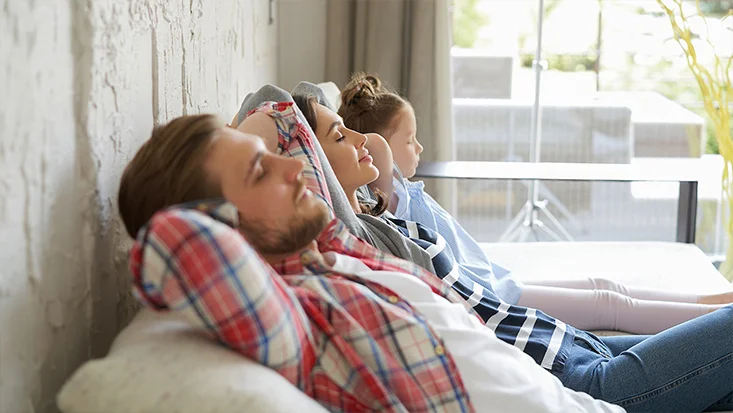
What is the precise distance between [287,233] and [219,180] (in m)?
0.12

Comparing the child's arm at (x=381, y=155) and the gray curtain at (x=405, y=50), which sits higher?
the gray curtain at (x=405, y=50)

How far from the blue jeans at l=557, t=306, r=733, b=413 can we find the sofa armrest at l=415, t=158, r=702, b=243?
3.64ft

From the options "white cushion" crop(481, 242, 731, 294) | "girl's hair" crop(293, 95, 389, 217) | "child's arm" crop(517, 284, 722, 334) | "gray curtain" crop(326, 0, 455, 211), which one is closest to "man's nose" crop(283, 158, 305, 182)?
"girl's hair" crop(293, 95, 389, 217)

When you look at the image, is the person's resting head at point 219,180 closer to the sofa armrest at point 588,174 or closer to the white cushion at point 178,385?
the white cushion at point 178,385

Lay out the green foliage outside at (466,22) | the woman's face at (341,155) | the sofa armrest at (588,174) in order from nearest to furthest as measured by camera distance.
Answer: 1. the woman's face at (341,155)
2. the sofa armrest at (588,174)
3. the green foliage outside at (466,22)

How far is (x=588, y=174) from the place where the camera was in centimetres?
272

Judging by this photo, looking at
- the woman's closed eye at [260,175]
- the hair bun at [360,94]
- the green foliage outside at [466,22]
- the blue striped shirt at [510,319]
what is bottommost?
the blue striped shirt at [510,319]

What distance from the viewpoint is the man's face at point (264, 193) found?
113cm

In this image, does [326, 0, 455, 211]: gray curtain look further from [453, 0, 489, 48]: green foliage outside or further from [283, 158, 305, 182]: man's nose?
[283, 158, 305, 182]: man's nose

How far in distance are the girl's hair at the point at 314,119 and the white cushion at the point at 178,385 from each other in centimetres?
88

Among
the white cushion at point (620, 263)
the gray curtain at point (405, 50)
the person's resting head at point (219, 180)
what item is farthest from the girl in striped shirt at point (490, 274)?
the gray curtain at point (405, 50)

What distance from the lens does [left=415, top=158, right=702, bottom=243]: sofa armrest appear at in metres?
2.63

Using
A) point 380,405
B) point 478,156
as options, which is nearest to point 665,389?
point 380,405

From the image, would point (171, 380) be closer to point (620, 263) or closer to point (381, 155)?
point (381, 155)
